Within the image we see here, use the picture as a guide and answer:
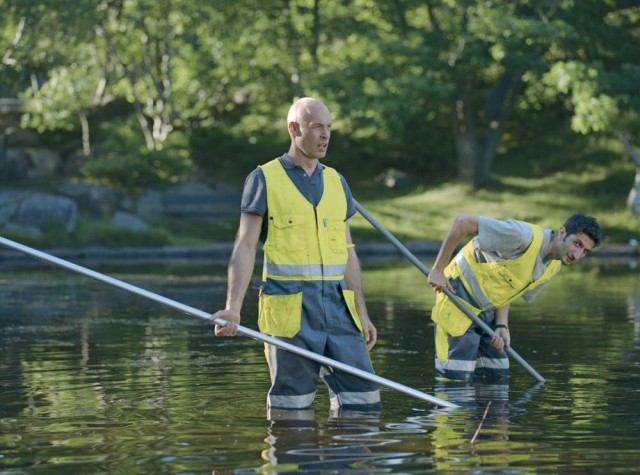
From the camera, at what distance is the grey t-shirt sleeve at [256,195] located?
749cm

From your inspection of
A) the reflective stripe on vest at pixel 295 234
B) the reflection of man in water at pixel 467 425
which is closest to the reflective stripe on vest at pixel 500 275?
the reflection of man in water at pixel 467 425

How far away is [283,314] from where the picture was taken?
24.8 ft

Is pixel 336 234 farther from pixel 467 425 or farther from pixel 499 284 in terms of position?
pixel 499 284

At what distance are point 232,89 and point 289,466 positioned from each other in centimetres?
3597

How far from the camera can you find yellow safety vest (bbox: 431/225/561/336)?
31.2 feet

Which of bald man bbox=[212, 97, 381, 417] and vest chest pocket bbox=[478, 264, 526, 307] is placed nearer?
bald man bbox=[212, 97, 381, 417]

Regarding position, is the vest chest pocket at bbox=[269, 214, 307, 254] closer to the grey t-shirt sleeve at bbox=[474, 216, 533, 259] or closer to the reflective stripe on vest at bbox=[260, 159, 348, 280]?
the reflective stripe on vest at bbox=[260, 159, 348, 280]

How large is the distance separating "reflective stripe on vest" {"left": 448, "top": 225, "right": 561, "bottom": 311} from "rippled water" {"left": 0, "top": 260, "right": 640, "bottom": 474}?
642 millimetres

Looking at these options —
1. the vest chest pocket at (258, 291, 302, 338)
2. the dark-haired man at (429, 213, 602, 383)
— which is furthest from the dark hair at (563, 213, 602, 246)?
the vest chest pocket at (258, 291, 302, 338)

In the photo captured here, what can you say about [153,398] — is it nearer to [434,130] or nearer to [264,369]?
[264,369]

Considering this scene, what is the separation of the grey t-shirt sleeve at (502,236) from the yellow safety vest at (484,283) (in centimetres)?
22

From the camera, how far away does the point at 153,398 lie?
9.51 metres

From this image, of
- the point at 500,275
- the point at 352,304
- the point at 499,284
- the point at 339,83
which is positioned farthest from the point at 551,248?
the point at 339,83

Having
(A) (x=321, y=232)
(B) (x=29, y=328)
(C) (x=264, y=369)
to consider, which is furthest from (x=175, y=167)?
(A) (x=321, y=232)
